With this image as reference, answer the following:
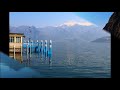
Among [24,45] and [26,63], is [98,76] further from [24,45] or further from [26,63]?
[24,45]

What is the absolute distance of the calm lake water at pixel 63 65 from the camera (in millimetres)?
8250

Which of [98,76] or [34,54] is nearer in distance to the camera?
[98,76]

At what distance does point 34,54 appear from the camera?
9.74 m

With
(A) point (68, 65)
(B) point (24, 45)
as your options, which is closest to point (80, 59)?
(A) point (68, 65)

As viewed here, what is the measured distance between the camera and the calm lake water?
8.25 metres

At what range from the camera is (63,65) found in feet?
28.8

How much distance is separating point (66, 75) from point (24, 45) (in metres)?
1.96
